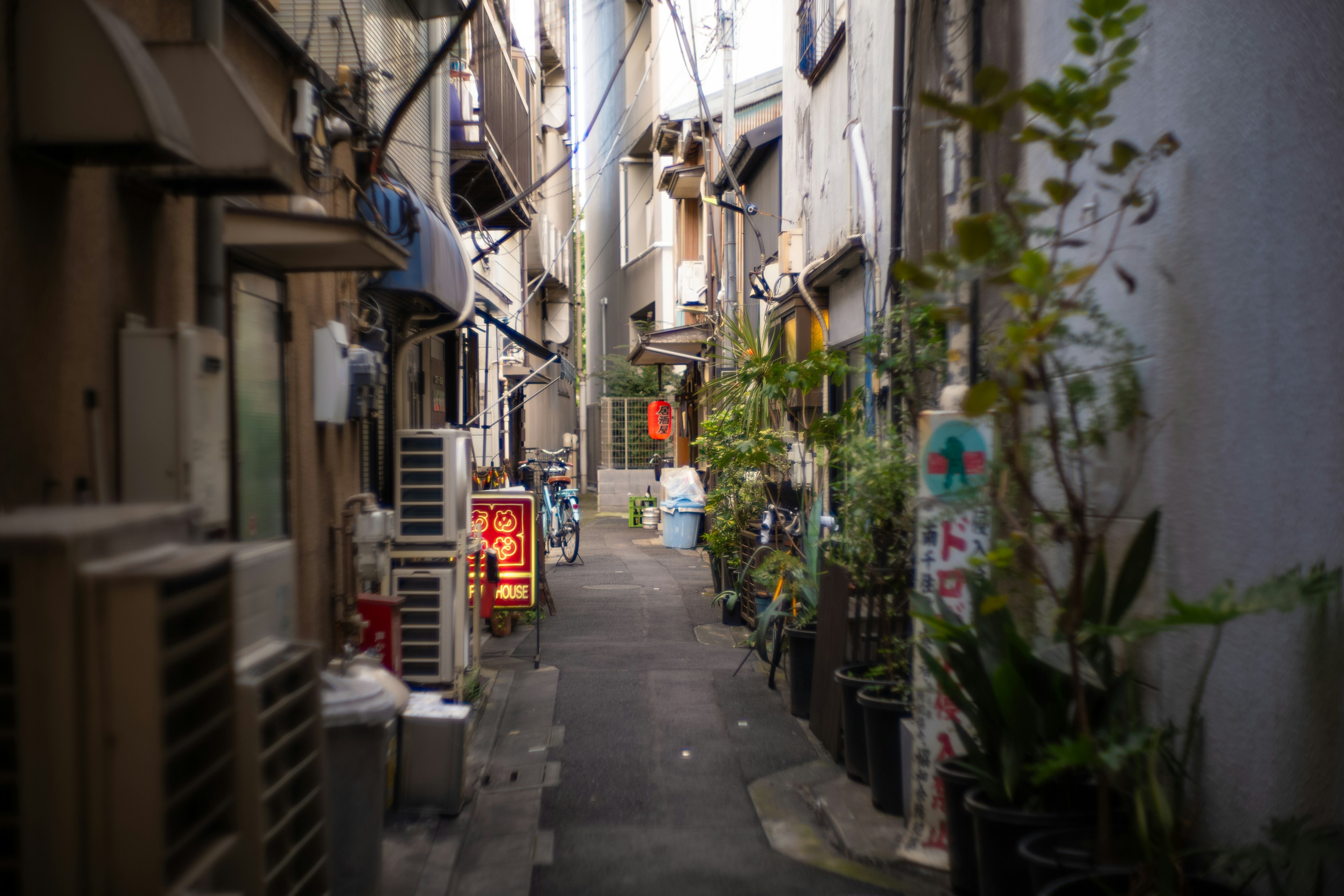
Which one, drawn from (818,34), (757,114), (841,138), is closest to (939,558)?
(841,138)

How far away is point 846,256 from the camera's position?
9.41 meters

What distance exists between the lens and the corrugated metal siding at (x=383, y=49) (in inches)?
271

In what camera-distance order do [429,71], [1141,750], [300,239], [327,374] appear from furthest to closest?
[327,374] < [429,71] < [300,239] < [1141,750]

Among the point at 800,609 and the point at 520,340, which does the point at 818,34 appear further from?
the point at 800,609

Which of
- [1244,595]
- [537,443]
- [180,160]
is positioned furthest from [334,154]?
[537,443]

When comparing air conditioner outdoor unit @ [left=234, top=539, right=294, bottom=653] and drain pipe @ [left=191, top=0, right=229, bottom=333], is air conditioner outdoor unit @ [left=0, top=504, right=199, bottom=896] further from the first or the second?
drain pipe @ [left=191, top=0, right=229, bottom=333]

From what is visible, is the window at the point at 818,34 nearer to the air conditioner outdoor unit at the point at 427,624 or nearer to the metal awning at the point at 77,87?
the air conditioner outdoor unit at the point at 427,624

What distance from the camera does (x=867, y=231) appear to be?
29.6 feet

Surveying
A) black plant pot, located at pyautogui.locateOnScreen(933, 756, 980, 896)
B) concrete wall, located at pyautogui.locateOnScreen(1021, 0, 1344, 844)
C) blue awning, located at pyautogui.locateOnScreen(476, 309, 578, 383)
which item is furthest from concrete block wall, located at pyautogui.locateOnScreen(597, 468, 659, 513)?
concrete wall, located at pyautogui.locateOnScreen(1021, 0, 1344, 844)

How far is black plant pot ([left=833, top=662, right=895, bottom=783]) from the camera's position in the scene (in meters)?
6.05

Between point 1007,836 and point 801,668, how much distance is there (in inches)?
157

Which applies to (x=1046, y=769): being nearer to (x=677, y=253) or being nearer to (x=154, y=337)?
(x=154, y=337)

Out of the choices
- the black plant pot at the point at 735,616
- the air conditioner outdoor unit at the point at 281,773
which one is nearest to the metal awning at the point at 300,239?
the air conditioner outdoor unit at the point at 281,773

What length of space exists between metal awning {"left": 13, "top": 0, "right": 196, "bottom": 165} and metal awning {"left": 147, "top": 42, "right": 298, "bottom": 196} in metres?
0.60
